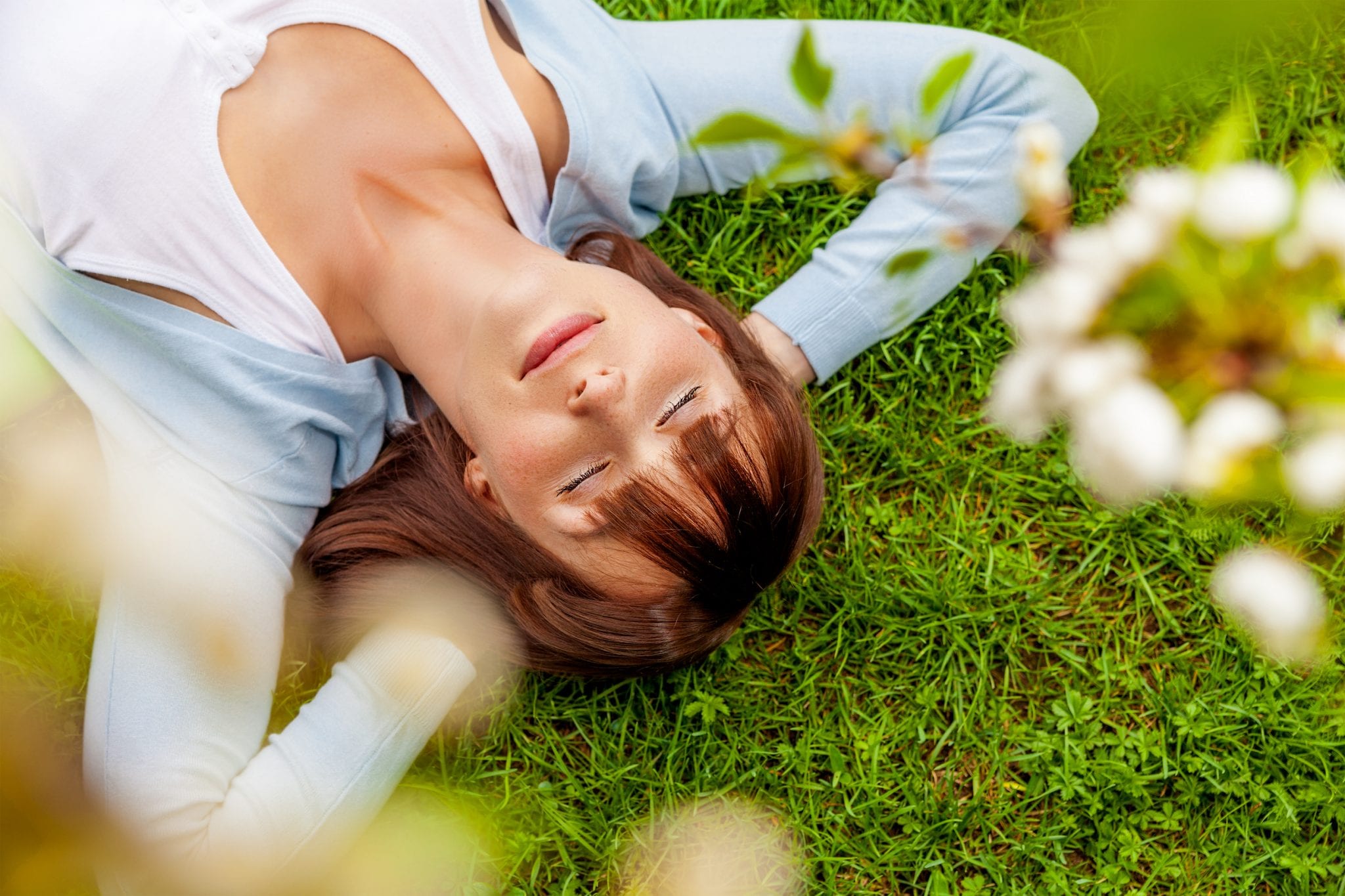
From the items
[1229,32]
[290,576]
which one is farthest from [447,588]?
[1229,32]

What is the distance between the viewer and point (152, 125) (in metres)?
1.77

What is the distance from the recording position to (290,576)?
199 centimetres

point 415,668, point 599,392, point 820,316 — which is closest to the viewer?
point 599,392

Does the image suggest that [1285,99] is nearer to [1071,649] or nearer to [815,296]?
[815,296]

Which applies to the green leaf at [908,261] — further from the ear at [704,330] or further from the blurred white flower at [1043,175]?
the ear at [704,330]

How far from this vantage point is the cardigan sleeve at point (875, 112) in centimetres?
204

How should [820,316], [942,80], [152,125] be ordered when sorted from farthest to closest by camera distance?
[820,316], [152,125], [942,80]

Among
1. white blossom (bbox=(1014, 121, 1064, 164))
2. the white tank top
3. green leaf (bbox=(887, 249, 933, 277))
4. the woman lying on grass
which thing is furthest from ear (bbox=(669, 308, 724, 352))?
white blossom (bbox=(1014, 121, 1064, 164))

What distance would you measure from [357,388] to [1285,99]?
2.19 meters

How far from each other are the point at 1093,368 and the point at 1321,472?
122 millimetres

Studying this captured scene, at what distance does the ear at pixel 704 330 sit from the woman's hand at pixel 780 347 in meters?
0.16

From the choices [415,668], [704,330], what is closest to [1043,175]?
[704,330]

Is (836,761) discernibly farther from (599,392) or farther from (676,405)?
(599,392)

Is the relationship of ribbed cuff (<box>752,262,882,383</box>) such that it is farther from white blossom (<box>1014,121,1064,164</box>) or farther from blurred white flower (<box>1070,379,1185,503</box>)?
blurred white flower (<box>1070,379,1185,503</box>)
